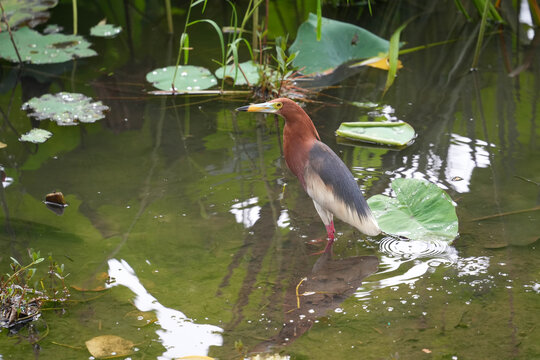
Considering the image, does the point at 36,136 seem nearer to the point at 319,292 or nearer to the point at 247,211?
the point at 247,211

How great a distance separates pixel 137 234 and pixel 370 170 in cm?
142

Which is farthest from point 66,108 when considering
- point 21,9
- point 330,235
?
point 330,235

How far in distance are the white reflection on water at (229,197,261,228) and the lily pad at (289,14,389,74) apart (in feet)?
6.28

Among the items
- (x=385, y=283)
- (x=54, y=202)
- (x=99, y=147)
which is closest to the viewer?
(x=385, y=283)

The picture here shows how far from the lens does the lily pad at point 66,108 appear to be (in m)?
4.38

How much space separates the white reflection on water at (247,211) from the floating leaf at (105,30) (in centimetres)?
332

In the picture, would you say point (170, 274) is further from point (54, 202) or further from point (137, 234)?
point (54, 202)

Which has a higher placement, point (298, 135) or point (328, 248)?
point (298, 135)

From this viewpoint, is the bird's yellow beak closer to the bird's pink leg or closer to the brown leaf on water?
the bird's pink leg

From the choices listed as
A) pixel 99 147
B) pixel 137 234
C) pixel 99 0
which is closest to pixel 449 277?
pixel 137 234

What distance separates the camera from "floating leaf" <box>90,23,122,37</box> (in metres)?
6.05

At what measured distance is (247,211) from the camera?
336 cm

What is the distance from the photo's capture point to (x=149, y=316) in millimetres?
2572

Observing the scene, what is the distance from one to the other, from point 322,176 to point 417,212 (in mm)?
501
